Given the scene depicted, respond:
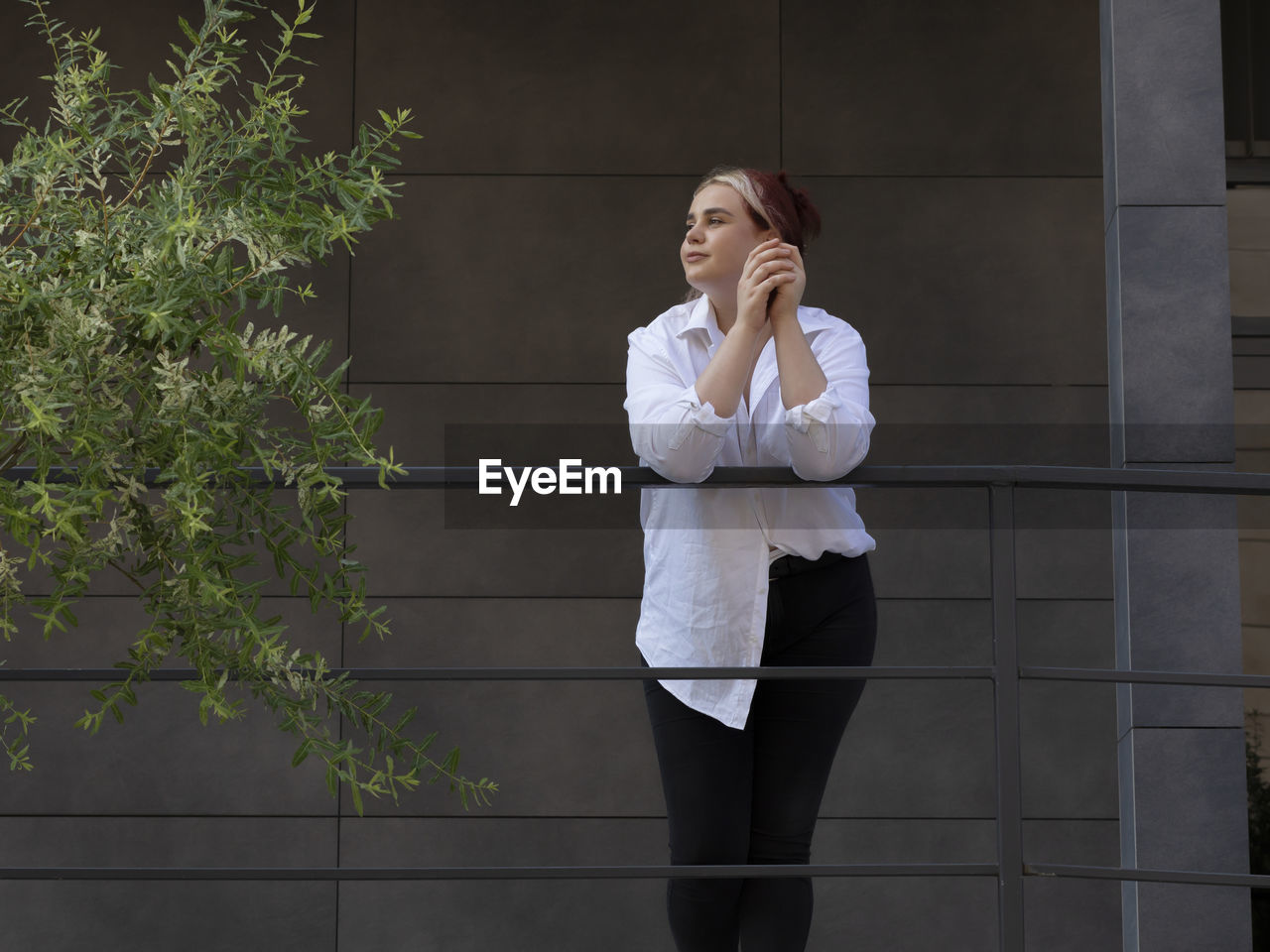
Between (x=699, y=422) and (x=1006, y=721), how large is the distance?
0.56 meters

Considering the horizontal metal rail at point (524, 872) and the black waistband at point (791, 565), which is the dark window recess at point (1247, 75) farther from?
the horizontal metal rail at point (524, 872)

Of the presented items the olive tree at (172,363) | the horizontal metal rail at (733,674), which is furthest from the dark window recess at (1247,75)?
the olive tree at (172,363)

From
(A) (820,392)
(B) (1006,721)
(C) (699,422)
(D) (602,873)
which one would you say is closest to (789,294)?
(A) (820,392)

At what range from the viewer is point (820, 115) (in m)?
4.16

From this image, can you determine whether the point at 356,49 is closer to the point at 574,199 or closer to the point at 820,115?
the point at 574,199

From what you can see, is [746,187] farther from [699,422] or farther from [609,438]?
[609,438]

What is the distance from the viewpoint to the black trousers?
1927 mm

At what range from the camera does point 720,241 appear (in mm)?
2080

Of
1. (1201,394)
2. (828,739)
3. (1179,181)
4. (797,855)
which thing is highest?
(1179,181)

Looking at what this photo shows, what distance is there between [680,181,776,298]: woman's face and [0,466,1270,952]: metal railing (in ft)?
1.13

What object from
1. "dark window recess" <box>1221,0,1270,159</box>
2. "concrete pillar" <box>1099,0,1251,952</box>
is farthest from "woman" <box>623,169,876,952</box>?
"dark window recess" <box>1221,0,1270,159</box>

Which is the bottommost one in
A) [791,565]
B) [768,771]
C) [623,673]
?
[768,771]

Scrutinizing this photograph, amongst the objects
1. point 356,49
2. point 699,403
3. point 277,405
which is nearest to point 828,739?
point 699,403

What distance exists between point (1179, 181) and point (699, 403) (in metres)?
1.24
